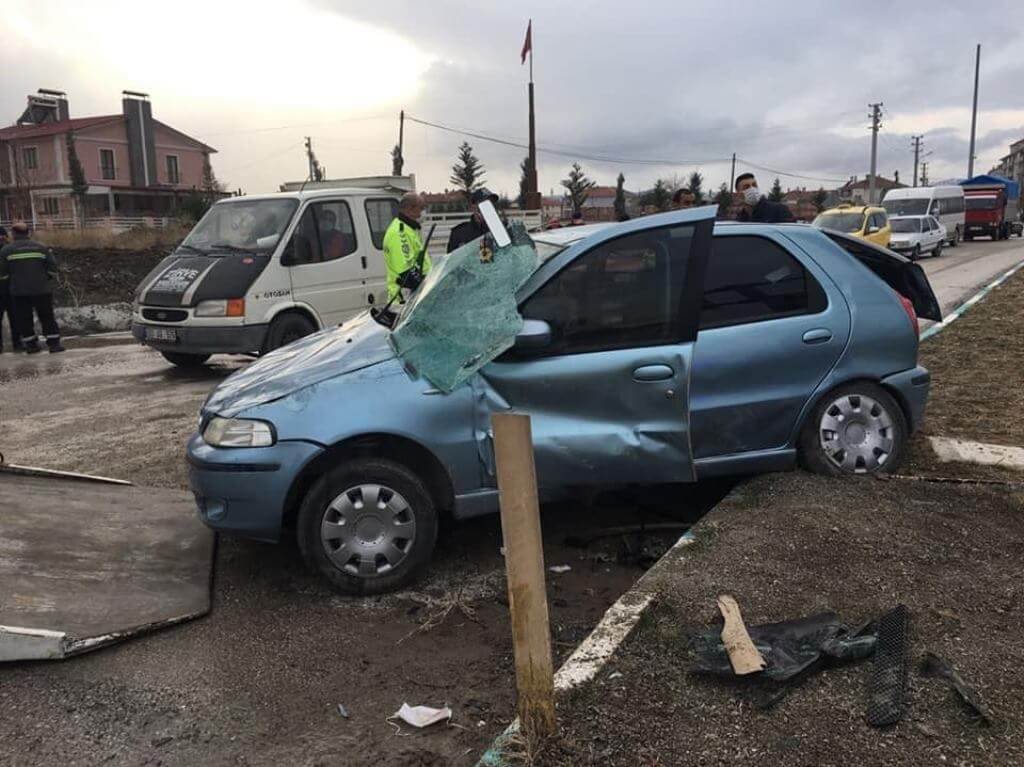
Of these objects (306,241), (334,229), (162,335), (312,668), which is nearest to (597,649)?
(312,668)

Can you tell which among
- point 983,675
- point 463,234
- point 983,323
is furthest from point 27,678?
point 983,323

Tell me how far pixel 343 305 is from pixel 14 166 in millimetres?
54499

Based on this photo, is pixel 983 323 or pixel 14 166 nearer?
pixel 983 323

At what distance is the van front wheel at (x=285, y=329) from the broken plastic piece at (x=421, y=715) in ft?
21.4

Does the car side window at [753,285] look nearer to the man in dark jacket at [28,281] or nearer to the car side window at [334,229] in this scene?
the car side window at [334,229]

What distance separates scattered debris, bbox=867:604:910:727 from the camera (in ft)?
8.61

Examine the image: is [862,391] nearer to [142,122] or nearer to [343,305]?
[343,305]

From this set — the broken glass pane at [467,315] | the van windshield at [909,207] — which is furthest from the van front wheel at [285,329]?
the van windshield at [909,207]

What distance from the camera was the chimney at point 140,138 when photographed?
6012cm

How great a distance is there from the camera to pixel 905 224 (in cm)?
2833

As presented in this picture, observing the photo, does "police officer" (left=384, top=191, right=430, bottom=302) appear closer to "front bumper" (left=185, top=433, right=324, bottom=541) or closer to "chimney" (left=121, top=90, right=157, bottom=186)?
"front bumper" (left=185, top=433, right=324, bottom=541)

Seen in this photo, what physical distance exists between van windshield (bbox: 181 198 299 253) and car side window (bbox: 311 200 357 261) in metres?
0.32

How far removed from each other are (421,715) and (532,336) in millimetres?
1747

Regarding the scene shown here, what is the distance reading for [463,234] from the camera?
7961 millimetres
